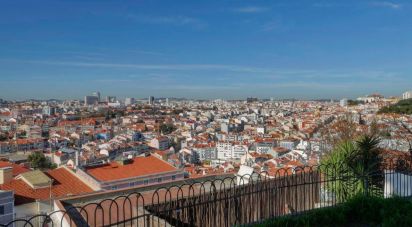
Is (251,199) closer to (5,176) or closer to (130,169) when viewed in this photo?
(5,176)

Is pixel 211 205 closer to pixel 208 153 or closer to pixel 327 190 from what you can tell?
pixel 327 190

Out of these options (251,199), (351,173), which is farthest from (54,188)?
(351,173)

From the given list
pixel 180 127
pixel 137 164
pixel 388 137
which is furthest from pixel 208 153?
pixel 388 137

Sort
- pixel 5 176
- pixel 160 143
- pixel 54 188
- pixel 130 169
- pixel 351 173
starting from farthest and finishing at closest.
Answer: pixel 160 143, pixel 130 169, pixel 5 176, pixel 54 188, pixel 351 173

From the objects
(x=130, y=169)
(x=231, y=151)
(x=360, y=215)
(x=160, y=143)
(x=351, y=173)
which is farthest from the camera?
(x=160, y=143)

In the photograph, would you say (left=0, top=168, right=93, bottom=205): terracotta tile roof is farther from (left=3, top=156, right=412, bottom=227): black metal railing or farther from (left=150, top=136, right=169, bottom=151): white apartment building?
(left=150, top=136, right=169, bottom=151): white apartment building

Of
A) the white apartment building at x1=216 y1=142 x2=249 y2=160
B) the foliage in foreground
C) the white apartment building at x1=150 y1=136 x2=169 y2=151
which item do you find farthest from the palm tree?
the white apartment building at x1=150 y1=136 x2=169 y2=151
